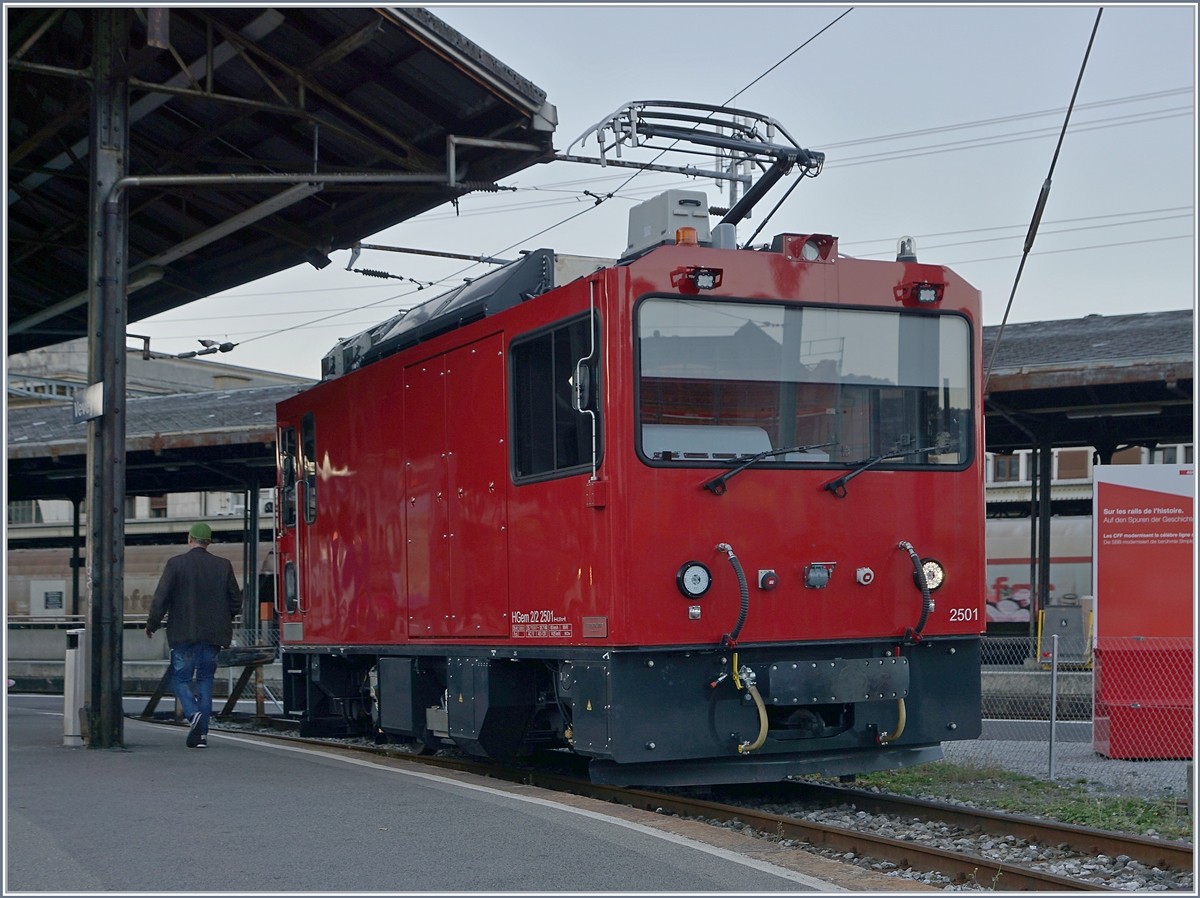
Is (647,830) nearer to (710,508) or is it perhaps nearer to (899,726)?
(710,508)

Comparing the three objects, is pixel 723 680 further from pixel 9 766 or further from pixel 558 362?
pixel 9 766

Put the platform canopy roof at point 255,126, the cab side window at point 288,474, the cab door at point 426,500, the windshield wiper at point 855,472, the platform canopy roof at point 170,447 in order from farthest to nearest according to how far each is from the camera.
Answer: the platform canopy roof at point 170,447 < the cab side window at point 288,474 < the platform canopy roof at point 255,126 < the cab door at point 426,500 < the windshield wiper at point 855,472

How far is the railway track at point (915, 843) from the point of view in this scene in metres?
6.53

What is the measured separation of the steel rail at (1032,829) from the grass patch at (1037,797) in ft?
1.14

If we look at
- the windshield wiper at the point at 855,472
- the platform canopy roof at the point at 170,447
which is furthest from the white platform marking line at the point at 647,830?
the platform canopy roof at the point at 170,447

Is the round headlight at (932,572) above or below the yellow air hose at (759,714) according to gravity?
above

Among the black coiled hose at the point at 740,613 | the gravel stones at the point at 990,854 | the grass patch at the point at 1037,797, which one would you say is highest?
the black coiled hose at the point at 740,613

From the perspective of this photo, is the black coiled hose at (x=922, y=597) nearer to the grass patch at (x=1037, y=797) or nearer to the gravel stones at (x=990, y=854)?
the gravel stones at (x=990, y=854)

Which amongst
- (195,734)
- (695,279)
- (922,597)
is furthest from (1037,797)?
(195,734)

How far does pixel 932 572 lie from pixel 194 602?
629cm

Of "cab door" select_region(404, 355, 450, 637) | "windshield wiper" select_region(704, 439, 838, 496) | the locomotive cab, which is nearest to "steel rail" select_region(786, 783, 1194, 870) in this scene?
the locomotive cab

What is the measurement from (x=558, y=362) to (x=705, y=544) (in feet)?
4.79

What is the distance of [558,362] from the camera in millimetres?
8508

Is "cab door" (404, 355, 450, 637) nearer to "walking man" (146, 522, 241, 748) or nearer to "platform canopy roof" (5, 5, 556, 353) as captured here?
"walking man" (146, 522, 241, 748)
